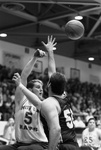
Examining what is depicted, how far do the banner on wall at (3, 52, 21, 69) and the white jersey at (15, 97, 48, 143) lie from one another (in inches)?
544

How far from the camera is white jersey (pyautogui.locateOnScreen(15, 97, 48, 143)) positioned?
4.76 m

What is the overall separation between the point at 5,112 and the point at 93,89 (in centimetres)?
972

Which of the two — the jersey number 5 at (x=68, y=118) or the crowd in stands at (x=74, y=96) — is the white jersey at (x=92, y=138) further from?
the jersey number 5 at (x=68, y=118)

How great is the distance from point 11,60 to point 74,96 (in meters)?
4.12

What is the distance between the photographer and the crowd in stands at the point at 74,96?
14.4 meters

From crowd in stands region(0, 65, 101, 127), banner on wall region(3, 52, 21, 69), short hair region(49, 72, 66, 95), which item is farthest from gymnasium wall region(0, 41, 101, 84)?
short hair region(49, 72, 66, 95)

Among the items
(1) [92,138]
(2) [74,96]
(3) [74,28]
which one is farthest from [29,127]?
(2) [74,96]

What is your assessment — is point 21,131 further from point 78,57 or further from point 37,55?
point 78,57

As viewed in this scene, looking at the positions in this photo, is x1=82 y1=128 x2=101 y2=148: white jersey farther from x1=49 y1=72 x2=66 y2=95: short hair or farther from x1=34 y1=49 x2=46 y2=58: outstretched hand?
x1=49 y1=72 x2=66 y2=95: short hair

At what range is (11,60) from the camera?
1888 cm

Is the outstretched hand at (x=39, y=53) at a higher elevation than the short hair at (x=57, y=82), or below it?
higher

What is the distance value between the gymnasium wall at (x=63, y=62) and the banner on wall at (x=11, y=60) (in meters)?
0.12

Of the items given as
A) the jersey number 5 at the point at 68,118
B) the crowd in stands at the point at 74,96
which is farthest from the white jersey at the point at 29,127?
the crowd in stands at the point at 74,96

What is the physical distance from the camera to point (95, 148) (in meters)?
9.65
